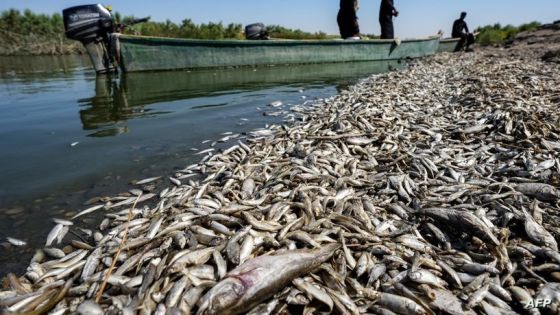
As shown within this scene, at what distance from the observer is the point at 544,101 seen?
23.4 feet

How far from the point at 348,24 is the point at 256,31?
18.1 ft

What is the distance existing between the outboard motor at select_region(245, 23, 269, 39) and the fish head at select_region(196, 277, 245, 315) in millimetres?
20065

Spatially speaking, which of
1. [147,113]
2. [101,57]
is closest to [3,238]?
[147,113]

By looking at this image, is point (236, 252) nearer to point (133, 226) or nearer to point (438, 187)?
point (133, 226)

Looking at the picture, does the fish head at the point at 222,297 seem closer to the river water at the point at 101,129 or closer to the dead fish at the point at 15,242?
the river water at the point at 101,129

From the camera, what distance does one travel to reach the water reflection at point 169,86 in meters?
8.58

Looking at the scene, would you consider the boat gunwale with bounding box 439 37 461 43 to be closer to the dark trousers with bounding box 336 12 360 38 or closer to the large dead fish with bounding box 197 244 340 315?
the dark trousers with bounding box 336 12 360 38

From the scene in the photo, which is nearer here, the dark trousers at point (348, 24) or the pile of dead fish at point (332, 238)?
the pile of dead fish at point (332, 238)

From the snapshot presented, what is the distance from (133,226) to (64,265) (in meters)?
0.69

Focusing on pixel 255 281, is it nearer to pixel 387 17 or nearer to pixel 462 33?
pixel 387 17

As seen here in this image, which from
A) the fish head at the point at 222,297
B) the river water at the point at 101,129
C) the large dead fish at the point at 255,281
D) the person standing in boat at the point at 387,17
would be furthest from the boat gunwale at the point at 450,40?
the fish head at the point at 222,297

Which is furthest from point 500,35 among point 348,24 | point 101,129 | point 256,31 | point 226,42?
point 101,129

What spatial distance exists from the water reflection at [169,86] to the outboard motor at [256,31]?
7.92 feet

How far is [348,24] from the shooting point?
66.8ft
